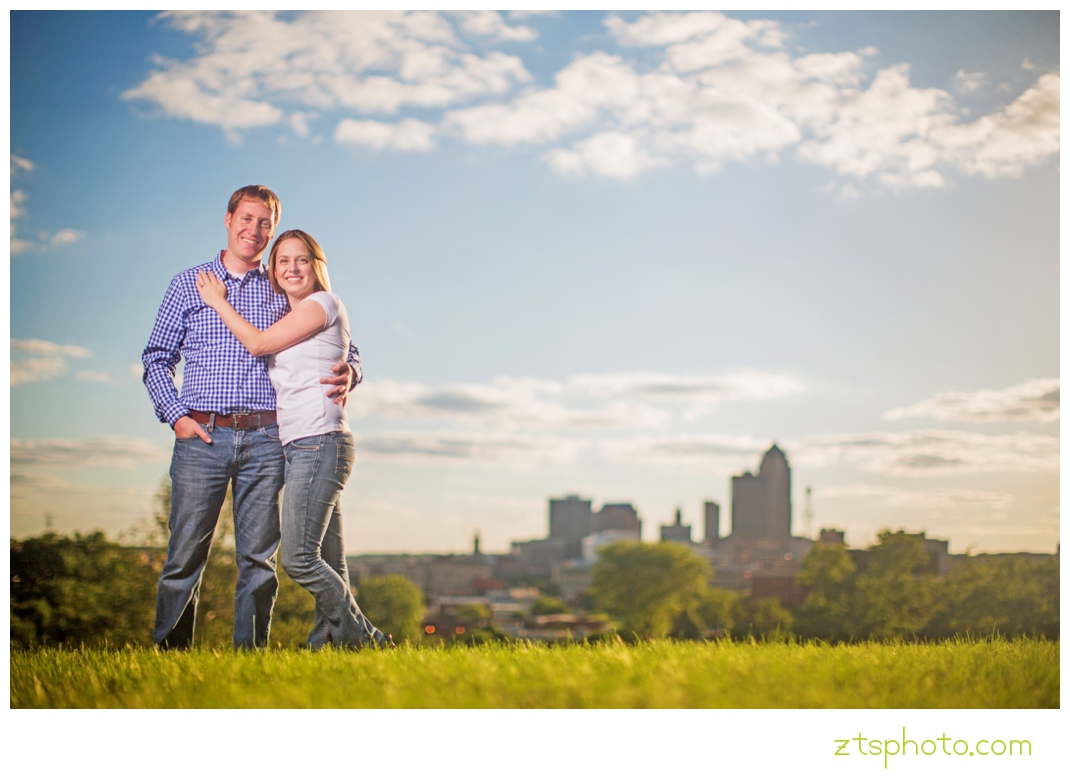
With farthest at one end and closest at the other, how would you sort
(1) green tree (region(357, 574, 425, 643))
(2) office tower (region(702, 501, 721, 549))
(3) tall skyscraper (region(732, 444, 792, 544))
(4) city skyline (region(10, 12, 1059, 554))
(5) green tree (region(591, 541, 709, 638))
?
(2) office tower (region(702, 501, 721, 549)) < (3) tall skyscraper (region(732, 444, 792, 544)) < (5) green tree (region(591, 541, 709, 638)) < (1) green tree (region(357, 574, 425, 643)) < (4) city skyline (region(10, 12, 1059, 554))

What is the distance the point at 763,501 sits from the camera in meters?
39.5

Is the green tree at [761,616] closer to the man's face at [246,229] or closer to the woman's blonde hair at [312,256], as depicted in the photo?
the woman's blonde hair at [312,256]

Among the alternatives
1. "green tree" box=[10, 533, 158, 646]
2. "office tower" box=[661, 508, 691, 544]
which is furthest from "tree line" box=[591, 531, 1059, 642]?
"office tower" box=[661, 508, 691, 544]

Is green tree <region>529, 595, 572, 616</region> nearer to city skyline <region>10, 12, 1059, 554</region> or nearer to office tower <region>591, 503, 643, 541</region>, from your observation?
office tower <region>591, 503, 643, 541</region>

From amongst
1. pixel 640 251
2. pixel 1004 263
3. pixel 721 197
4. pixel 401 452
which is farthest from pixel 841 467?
pixel 401 452

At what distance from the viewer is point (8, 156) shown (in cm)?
441

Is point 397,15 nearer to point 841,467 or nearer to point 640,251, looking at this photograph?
point 640,251

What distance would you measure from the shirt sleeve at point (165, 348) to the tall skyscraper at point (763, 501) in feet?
119

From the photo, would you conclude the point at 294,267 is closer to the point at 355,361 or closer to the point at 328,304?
the point at 328,304

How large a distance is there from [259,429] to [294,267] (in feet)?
2.44

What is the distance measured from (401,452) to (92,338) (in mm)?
24530

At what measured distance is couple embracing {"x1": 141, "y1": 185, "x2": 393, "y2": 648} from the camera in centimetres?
338

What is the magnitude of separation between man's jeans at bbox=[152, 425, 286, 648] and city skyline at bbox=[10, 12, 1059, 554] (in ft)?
2.21

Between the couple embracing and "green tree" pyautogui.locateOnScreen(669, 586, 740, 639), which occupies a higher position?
the couple embracing
